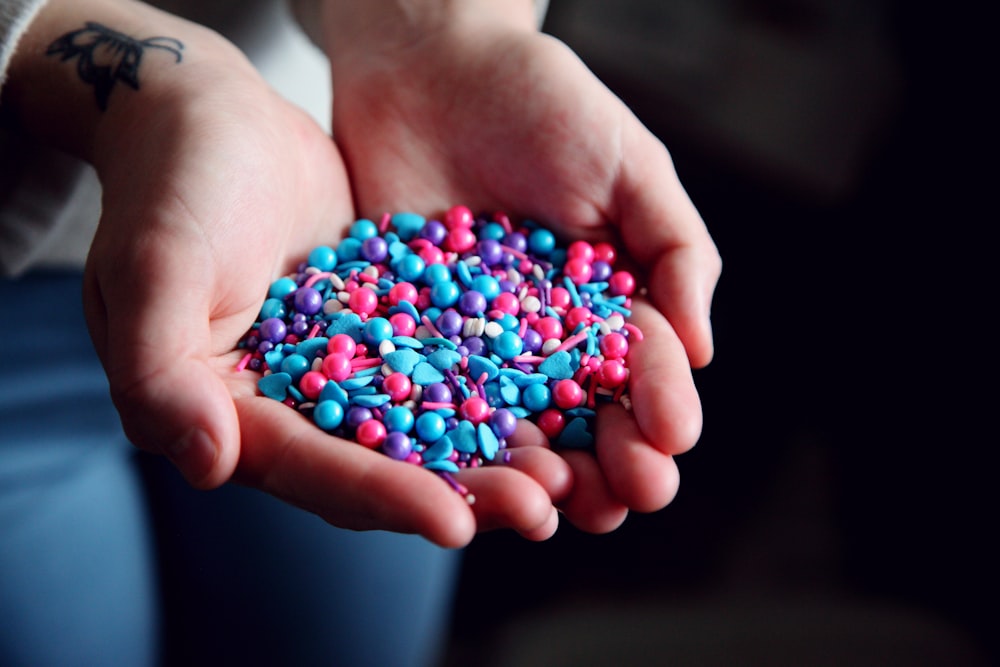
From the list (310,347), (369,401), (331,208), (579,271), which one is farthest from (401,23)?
(369,401)

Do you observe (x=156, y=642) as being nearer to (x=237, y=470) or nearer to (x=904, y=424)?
(x=237, y=470)

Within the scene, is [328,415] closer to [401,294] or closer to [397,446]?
[397,446]

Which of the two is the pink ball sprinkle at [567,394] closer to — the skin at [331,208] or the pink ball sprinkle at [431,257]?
the skin at [331,208]

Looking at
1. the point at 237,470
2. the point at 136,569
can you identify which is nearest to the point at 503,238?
the point at 237,470

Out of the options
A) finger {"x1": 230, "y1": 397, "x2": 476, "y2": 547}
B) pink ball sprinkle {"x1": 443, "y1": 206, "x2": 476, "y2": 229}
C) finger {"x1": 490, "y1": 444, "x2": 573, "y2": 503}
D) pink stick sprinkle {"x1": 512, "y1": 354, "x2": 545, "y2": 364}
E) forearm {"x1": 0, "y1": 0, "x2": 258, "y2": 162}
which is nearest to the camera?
finger {"x1": 230, "y1": 397, "x2": 476, "y2": 547}

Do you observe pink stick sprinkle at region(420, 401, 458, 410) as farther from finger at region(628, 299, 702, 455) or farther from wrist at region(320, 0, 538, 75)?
wrist at region(320, 0, 538, 75)

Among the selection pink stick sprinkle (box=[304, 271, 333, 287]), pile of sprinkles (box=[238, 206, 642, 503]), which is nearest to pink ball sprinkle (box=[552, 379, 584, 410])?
pile of sprinkles (box=[238, 206, 642, 503])
